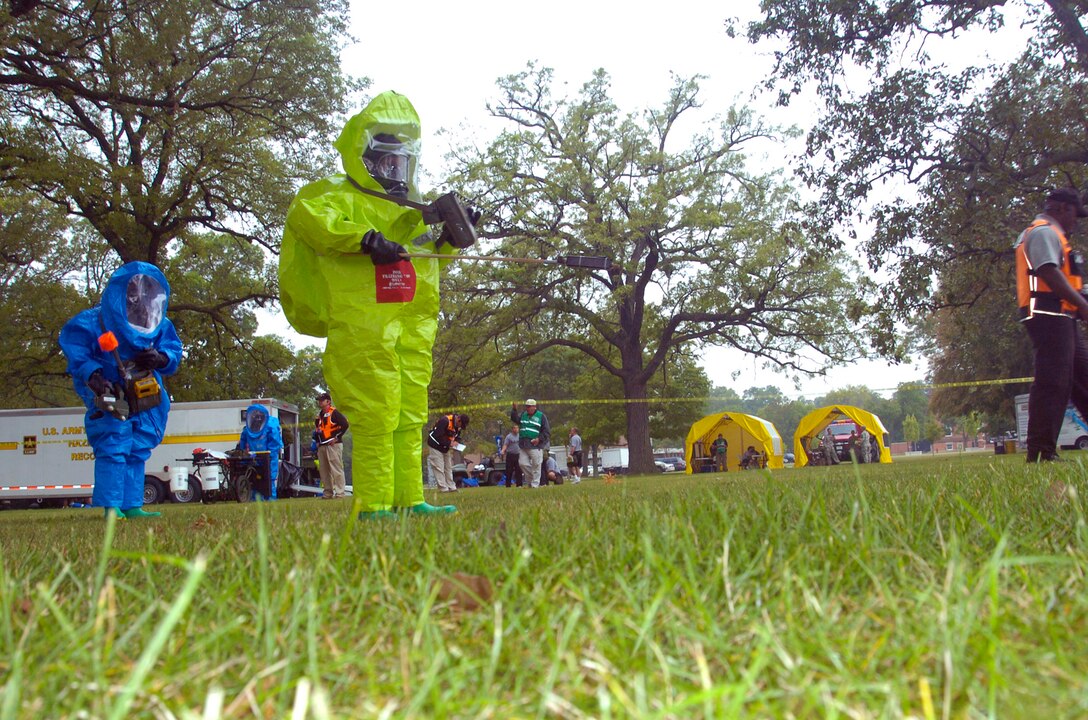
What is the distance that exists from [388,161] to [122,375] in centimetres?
348

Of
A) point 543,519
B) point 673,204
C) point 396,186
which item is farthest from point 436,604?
point 673,204

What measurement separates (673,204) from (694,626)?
29696mm

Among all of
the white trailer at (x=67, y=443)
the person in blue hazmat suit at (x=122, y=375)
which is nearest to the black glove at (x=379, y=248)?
the person in blue hazmat suit at (x=122, y=375)

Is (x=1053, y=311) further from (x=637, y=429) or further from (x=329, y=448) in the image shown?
(x=637, y=429)

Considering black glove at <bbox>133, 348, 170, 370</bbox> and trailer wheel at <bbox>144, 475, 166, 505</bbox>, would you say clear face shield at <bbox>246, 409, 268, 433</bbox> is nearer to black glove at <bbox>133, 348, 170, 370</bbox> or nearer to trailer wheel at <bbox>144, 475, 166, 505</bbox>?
trailer wheel at <bbox>144, 475, 166, 505</bbox>

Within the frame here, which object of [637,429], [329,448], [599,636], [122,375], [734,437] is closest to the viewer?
[599,636]

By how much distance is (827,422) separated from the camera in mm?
38688

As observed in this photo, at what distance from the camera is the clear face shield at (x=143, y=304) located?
7449mm

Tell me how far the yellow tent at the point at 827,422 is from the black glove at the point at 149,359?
30.3 m

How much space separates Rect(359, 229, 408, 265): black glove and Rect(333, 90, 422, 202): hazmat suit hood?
0.59m

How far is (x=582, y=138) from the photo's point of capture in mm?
31328

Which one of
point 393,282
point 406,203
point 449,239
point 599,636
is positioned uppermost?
point 406,203

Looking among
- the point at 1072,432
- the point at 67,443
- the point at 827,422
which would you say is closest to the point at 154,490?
the point at 67,443

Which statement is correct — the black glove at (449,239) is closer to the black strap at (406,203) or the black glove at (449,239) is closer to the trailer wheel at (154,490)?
the black strap at (406,203)
